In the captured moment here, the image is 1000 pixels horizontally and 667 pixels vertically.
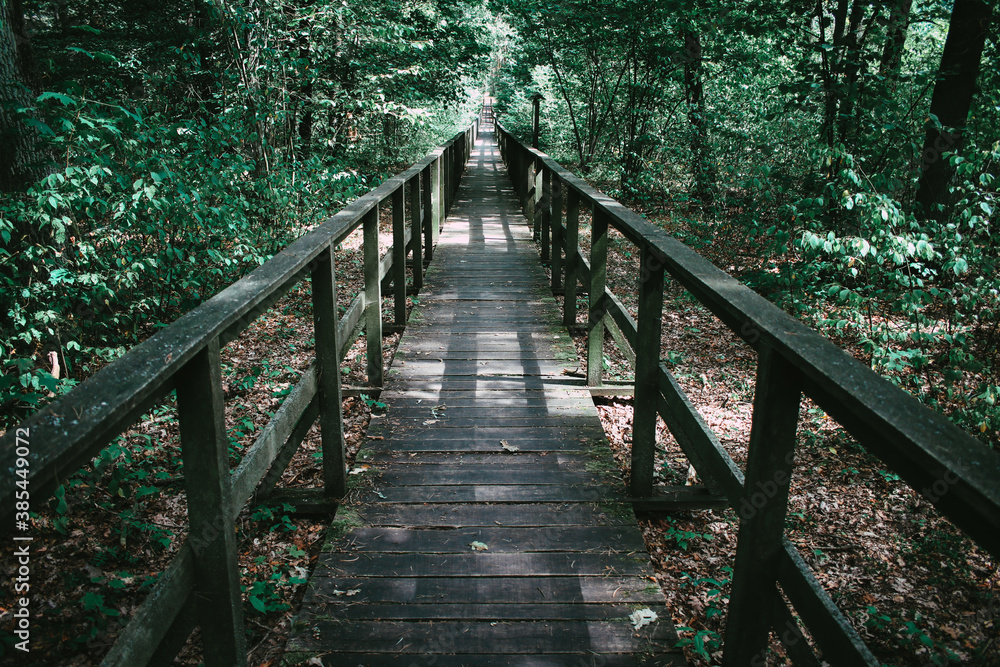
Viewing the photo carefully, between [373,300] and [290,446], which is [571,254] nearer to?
[373,300]

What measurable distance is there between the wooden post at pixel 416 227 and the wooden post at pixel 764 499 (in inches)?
194

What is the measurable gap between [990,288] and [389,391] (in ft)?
15.0

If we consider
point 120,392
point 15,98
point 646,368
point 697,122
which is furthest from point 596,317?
point 697,122

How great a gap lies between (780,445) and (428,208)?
6.61 m

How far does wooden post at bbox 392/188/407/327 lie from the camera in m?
5.43

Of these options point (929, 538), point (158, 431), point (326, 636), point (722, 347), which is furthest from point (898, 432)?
point (722, 347)

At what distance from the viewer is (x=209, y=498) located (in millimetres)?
1853

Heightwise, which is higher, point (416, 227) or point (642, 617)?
point (416, 227)

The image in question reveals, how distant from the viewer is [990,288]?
5.07 metres

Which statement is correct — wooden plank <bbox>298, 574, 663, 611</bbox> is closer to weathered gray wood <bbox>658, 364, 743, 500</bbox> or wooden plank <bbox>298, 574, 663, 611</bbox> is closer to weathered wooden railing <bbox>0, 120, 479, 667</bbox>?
weathered gray wood <bbox>658, 364, 743, 500</bbox>

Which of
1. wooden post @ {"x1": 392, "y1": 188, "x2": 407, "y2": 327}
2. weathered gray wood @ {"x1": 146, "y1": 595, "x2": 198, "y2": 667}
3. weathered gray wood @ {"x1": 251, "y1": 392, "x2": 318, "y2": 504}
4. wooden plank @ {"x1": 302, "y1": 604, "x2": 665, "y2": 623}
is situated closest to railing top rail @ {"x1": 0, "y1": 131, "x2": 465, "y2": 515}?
weathered gray wood @ {"x1": 146, "y1": 595, "x2": 198, "y2": 667}

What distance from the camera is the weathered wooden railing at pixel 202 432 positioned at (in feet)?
3.89

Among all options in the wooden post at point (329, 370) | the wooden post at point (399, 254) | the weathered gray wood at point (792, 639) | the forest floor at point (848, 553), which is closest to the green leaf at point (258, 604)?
the wooden post at point (329, 370)

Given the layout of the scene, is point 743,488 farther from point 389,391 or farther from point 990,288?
point 990,288
